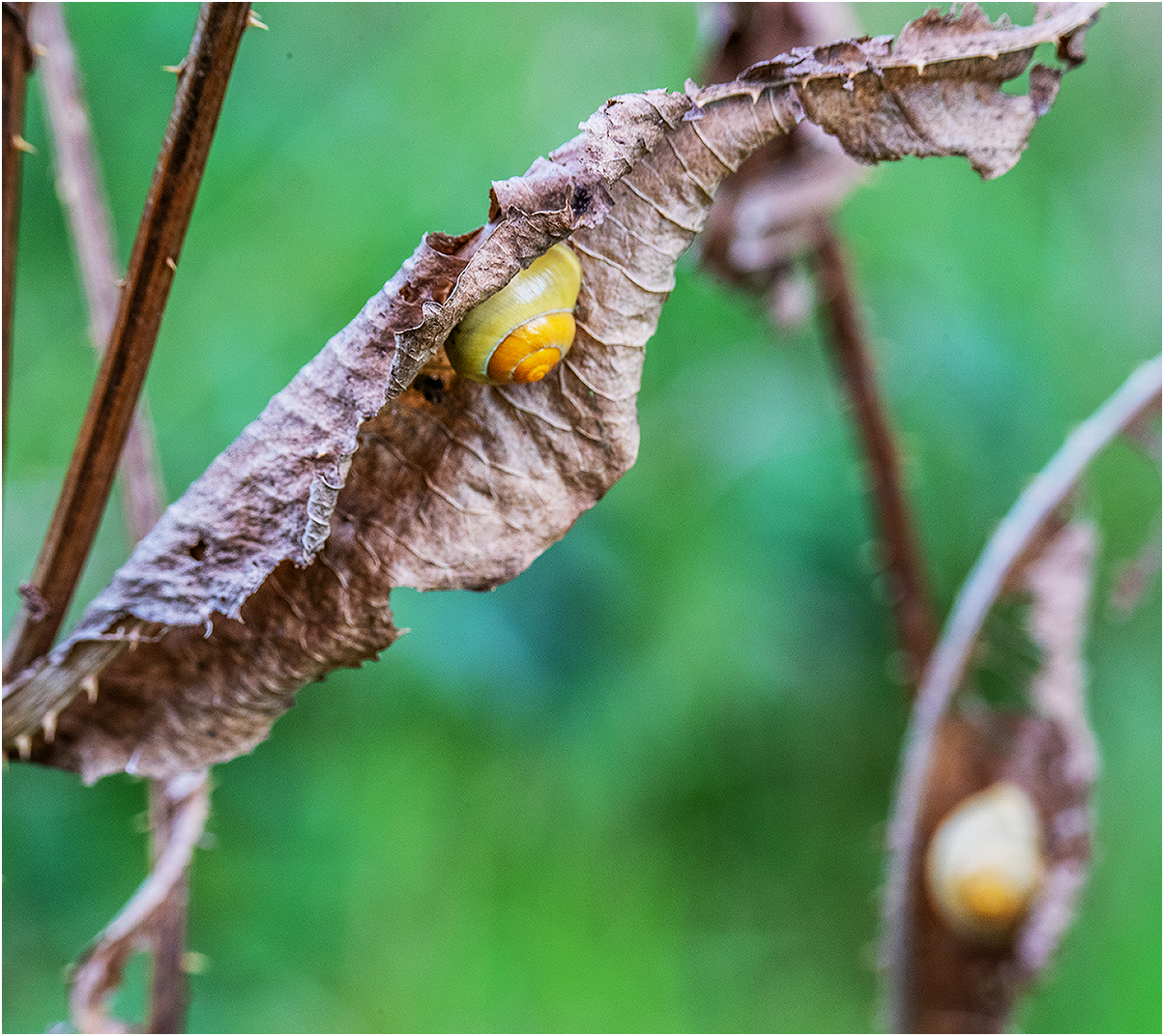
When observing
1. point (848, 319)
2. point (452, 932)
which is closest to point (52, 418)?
point (452, 932)

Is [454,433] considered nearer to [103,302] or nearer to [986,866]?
[103,302]

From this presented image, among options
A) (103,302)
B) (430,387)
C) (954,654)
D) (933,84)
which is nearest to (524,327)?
(430,387)

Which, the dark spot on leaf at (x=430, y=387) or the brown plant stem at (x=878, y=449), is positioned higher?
the brown plant stem at (x=878, y=449)

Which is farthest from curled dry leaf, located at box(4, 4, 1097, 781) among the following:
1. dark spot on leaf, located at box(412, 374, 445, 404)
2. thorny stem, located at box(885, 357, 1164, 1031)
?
thorny stem, located at box(885, 357, 1164, 1031)

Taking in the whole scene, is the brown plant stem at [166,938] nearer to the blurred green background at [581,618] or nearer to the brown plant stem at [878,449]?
the blurred green background at [581,618]

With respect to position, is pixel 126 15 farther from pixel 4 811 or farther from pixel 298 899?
pixel 298 899

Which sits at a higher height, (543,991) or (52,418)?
(52,418)

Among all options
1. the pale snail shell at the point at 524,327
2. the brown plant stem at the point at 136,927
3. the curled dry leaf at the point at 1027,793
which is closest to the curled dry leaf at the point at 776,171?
the curled dry leaf at the point at 1027,793
